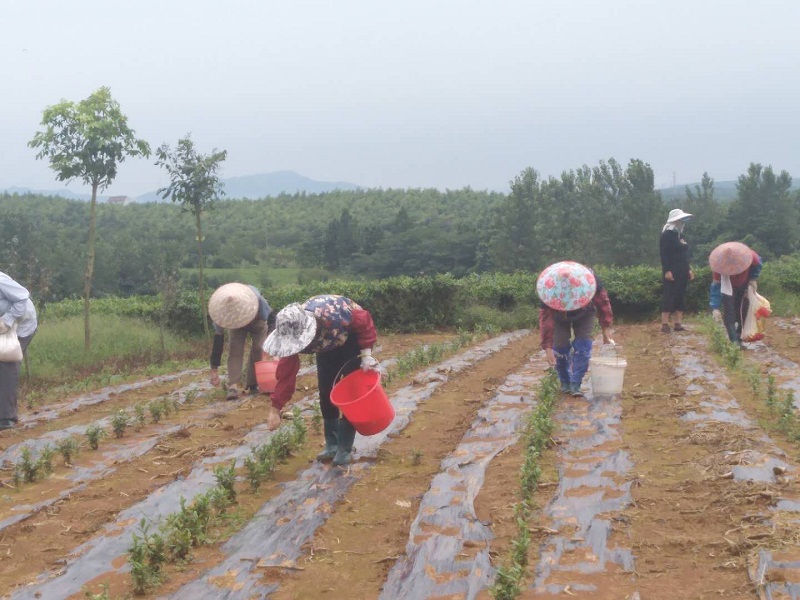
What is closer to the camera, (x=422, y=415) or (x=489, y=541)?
(x=489, y=541)

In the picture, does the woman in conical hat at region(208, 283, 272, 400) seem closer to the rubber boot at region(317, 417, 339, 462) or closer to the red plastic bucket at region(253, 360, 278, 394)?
the red plastic bucket at region(253, 360, 278, 394)

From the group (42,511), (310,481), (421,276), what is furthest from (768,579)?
(421,276)

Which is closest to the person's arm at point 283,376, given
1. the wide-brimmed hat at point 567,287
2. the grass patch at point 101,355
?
the wide-brimmed hat at point 567,287

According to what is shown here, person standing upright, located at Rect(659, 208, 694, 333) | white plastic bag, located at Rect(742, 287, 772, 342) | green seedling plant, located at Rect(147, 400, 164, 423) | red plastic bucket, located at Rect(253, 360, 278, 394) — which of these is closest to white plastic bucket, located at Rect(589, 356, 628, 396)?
white plastic bag, located at Rect(742, 287, 772, 342)

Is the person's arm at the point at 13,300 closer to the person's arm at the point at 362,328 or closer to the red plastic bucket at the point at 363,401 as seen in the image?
the red plastic bucket at the point at 363,401

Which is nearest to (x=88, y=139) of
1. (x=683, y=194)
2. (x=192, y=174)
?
(x=192, y=174)

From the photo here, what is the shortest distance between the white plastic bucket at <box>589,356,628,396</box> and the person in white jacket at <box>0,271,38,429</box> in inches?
194

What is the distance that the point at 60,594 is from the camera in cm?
382

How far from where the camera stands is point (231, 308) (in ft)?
25.6

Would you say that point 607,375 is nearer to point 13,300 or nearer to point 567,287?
point 567,287

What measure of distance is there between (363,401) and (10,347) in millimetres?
3604

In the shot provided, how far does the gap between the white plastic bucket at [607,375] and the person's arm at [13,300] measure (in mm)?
4919

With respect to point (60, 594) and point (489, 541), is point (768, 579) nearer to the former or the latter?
point (489, 541)

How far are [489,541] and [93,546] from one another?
6.53ft
